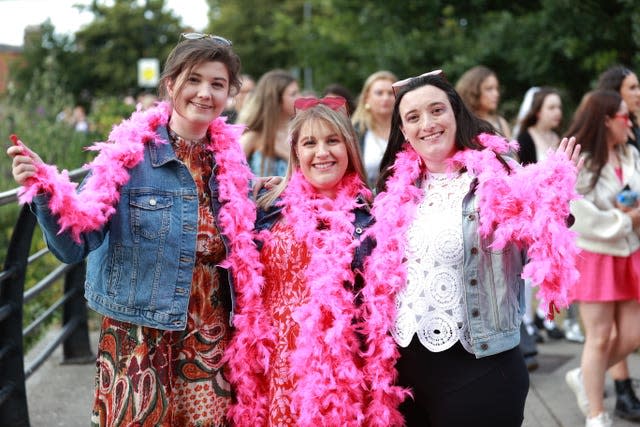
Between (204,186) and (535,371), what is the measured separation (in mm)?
3303

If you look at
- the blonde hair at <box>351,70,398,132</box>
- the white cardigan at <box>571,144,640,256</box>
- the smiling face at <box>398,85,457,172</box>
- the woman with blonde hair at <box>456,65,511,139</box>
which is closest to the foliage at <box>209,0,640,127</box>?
the woman with blonde hair at <box>456,65,511,139</box>

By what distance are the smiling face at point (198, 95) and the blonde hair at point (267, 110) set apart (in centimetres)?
216

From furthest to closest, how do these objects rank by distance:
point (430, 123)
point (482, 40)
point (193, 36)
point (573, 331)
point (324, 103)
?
point (482, 40)
point (573, 331)
point (324, 103)
point (193, 36)
point (430, 123)

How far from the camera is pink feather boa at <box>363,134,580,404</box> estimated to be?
2.79 meters

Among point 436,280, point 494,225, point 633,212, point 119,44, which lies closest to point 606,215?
point 633,212

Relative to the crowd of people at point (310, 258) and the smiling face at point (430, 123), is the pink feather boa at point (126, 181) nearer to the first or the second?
the crowd of people at point (310, 258)

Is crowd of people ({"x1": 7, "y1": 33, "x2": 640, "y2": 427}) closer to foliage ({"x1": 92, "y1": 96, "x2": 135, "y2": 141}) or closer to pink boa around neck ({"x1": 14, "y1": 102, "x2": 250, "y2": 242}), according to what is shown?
pink boa around neck ({"x1": 14, "y1": 102, "x2": 250, "y2": 242})

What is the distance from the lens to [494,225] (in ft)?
9.43

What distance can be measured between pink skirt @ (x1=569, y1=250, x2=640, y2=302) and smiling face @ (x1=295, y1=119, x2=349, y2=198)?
171cm

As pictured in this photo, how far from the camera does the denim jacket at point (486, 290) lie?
2818 millimetres

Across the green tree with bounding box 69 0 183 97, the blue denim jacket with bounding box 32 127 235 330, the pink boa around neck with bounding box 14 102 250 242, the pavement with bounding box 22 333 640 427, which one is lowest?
the pavement with bounding box 22 333 640 427

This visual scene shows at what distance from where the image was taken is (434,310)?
2891 mm

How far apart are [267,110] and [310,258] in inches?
95.6

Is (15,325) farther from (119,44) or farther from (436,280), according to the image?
(119,44)
